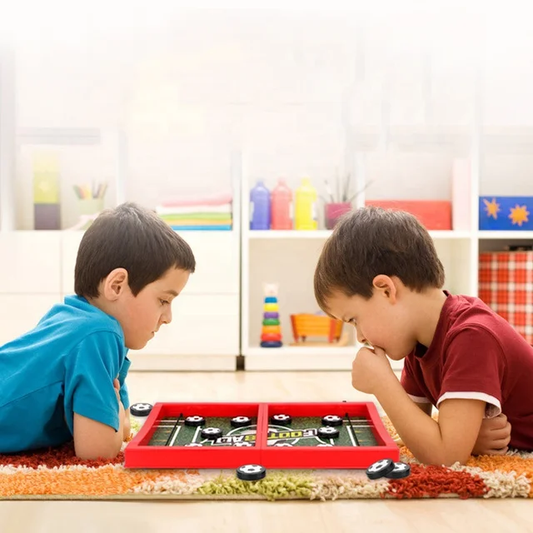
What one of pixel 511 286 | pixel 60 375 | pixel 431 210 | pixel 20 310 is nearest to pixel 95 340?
pixel 60 375

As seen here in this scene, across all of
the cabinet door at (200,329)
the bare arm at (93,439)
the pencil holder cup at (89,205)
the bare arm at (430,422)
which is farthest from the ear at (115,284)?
the pencil holder cup at (89,205)

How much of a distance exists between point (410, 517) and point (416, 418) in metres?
0.21

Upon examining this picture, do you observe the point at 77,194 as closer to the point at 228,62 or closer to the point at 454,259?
the point at 228,62

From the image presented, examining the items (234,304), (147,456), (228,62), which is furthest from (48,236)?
(147,456)

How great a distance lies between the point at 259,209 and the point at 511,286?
3.32 feet

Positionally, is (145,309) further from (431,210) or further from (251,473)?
(431,210)

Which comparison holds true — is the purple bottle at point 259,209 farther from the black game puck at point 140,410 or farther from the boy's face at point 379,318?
the boy's face at point 379,318

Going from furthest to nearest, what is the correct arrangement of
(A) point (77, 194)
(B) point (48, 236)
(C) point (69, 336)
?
(A) point (77, 194) < (B) point (48, 236) < (C) point (69, 336)

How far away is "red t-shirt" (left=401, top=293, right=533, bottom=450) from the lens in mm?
1084

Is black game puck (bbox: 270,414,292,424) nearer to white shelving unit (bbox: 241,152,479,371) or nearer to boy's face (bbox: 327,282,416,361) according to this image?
boy's face (bbox: 327,282,416,361)

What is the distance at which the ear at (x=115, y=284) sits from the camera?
1233 mm

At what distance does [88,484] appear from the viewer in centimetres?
104

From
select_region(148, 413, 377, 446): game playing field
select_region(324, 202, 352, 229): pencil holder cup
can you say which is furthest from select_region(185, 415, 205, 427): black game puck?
select_region(324, 202, 352, 229): pencil holder cup

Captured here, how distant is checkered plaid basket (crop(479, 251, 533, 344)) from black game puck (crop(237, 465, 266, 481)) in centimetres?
196
